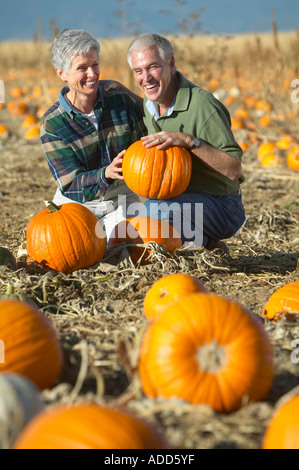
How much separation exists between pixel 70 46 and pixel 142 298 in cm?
215

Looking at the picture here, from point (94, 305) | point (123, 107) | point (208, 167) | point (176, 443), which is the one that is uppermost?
point (123, 107)

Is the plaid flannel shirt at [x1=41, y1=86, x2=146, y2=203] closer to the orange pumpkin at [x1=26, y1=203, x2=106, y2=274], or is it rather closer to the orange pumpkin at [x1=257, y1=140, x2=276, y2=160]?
the orange pumpkin at [x1=26, y1=203, x2=106, y2=274]

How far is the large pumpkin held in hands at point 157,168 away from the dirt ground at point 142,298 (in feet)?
1.89

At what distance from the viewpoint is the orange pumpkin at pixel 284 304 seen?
312 centimetres

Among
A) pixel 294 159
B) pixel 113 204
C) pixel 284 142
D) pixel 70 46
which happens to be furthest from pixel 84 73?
pixel 284 142

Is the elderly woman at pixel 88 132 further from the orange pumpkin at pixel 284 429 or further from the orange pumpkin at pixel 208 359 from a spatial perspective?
the orange pumpkin at pixel 284 429

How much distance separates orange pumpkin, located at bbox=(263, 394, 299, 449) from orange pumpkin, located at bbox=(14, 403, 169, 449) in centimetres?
34

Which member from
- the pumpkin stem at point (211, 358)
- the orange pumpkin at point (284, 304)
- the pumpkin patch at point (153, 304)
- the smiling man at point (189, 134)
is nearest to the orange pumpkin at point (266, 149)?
the pumpkin patch at point (153, 304)

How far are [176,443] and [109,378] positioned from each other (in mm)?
714

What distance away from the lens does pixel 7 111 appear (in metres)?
16.5

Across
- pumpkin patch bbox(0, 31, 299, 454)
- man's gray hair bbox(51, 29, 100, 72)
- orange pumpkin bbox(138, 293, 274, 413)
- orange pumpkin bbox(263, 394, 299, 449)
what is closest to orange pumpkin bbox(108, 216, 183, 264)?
pumpkin patch bbox(0, 31, 299, 454)

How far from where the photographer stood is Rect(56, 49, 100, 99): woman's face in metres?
4.37

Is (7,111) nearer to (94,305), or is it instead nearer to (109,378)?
(94,305)
